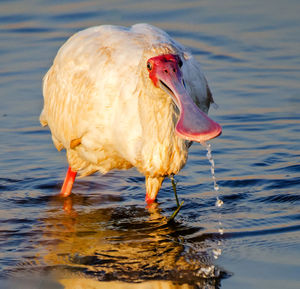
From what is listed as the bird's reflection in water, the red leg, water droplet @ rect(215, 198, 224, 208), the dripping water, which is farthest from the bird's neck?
the red leg

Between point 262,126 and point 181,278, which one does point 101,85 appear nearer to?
point 181,278

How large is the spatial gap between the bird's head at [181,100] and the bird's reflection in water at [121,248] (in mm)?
1076

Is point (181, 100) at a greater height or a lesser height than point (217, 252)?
greater

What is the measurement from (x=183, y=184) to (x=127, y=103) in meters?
1.84

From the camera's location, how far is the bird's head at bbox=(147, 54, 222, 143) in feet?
19.9

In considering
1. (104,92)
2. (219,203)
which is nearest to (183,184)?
(219,203)

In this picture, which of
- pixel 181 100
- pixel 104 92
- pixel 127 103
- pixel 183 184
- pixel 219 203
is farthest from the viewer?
pixel 183 184

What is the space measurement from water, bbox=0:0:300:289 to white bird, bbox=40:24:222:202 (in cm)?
51

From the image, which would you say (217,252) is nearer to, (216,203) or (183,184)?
(216,203)

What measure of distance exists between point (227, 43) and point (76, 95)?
566cm

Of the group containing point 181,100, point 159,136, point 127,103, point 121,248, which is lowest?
point 121,248

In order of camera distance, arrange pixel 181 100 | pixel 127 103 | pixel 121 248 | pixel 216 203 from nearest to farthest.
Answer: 1. pixel 181 100
2. pixel 121 248
3. pixel 127 103
4. pixel 216 203

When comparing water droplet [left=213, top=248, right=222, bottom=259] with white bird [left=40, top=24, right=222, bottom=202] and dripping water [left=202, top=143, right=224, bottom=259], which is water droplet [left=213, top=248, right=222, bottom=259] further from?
white bird [left=40, top=24, right=222, bottom=202]

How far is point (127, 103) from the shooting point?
715 cm
